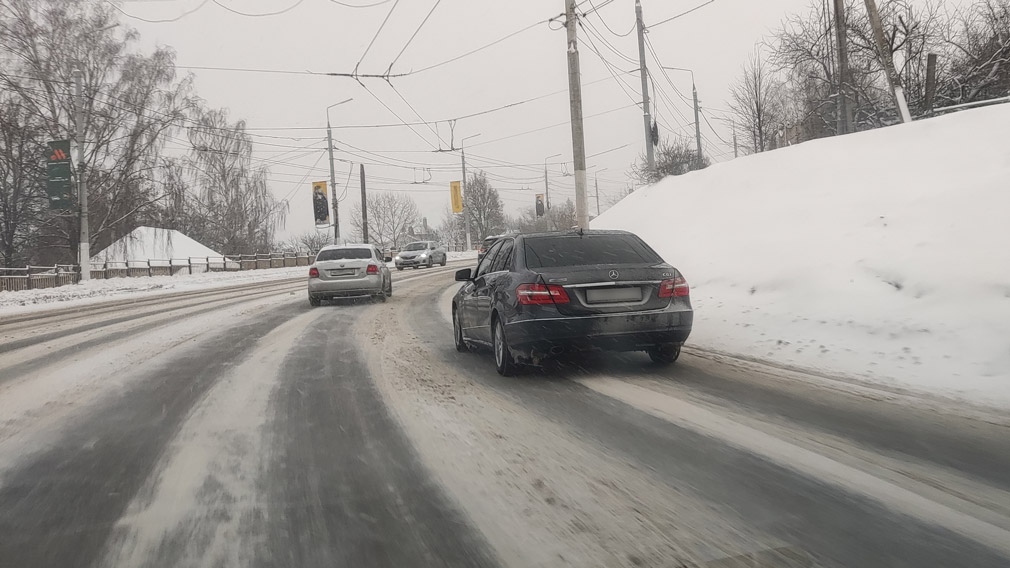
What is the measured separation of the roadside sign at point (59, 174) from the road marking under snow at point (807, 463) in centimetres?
2887

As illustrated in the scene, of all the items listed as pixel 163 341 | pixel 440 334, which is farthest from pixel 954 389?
pixel 163 341

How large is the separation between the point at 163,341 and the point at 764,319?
28.6 feet

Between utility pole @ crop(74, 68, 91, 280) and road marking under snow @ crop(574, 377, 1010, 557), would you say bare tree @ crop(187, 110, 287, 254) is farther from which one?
road marking under snow @ crop(574, 377, 1010, 557)

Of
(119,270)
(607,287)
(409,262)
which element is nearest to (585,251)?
(607,287)

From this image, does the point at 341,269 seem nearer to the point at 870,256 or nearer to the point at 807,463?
the point at 870,256

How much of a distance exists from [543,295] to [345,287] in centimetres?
1145

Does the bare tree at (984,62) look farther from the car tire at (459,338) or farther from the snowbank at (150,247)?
the snowbank at (150,247)

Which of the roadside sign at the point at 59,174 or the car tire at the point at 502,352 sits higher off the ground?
the roadside sign at the point at 59,174

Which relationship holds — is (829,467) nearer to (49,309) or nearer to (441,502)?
(441,502)

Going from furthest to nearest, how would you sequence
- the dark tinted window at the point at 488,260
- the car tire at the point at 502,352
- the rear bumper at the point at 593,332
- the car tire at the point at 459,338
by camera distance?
the car tire at the point at 459,338
the dark tinted window at the point at 488,260
the car tire at the point at 502,352
the rear bumper at the point at 593,332

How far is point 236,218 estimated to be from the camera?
195ft

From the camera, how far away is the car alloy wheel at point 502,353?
21.8 feet

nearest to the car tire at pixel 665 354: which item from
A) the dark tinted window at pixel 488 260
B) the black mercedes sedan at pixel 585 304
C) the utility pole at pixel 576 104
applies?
the black mercedes sedan at pixel 585 304

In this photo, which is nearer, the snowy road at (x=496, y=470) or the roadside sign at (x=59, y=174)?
the snowy road at (x=496, y=470)
